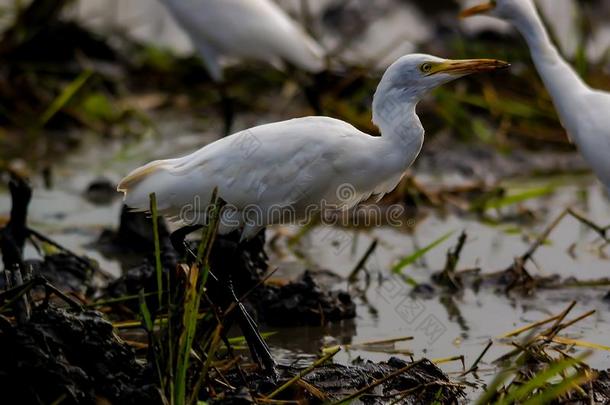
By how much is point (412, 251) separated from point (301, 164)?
7.37ft

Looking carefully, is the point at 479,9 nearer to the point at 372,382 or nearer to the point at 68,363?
the point at 372,382

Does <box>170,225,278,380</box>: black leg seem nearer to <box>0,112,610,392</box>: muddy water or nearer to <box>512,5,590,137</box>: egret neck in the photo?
<box>0,112,610,392</box>: muddy water

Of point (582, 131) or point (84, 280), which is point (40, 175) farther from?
point (582, 131)

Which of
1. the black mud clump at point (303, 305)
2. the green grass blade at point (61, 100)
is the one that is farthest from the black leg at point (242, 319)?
the green grass blade at point (61, 100)

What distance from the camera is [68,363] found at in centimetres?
391

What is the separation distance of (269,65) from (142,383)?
5.97 metres

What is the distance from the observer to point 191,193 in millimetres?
4930

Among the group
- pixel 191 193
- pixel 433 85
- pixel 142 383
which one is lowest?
pixel 142 383

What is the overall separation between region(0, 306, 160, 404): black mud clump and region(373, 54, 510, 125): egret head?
4.80 ft

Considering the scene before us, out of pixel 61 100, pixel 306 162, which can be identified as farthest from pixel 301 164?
pixel 61 100

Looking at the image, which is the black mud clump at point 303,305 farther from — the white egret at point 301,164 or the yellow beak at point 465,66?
the yellow beak at point 465,66

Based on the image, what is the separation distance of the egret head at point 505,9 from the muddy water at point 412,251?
1325 mm

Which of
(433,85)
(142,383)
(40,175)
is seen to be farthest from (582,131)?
(40,175)

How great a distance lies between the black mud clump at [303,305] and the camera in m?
5.42
